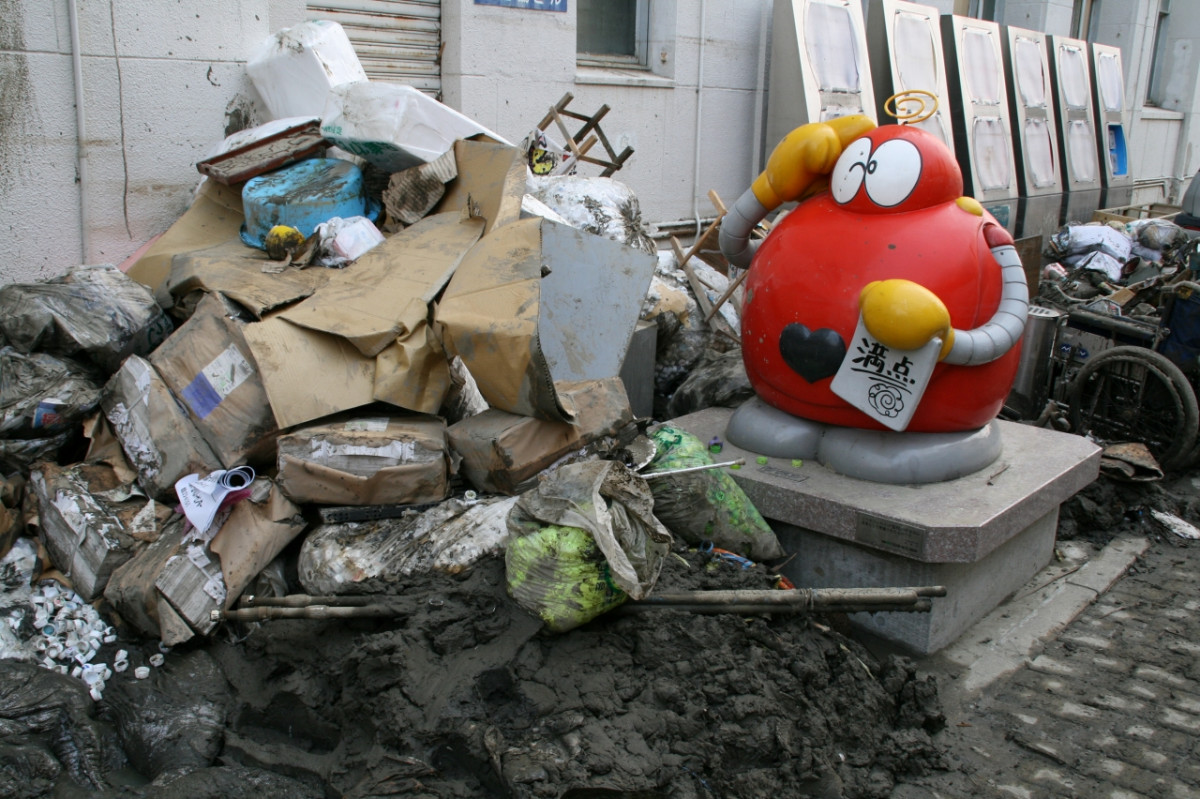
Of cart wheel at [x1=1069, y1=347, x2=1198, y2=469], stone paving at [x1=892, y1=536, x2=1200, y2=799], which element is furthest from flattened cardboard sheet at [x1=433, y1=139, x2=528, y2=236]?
cart wheel at [x1=1069, y1=347, x2=1198, y2=469]

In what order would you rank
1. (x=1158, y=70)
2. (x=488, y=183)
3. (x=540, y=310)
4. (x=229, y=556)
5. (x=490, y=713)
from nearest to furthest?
(x=490, y=713) → (x=229, y=556) → (x=540, y=310) → (x=488, y=183) → (x=1158, y=70)

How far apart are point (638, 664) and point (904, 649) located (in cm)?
138

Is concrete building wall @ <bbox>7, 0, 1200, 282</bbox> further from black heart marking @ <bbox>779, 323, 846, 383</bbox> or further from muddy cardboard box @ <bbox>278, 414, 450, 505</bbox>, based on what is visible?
black heart marking @ <bbox>779, 323, 846, 383</bbox>

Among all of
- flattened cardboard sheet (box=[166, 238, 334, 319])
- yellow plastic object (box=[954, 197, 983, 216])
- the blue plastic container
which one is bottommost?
flattened cardboard sheet (box=[166, 238, 334, 319])

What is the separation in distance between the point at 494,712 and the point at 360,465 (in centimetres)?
108

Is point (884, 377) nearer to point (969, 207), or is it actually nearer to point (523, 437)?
point (969, 207)

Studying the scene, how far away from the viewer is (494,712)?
2.66 metres

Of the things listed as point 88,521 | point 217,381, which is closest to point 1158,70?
point 217,381

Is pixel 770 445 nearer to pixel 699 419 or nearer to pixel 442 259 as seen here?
pixel 699 419

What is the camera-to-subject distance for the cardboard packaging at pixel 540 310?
329 centimetres

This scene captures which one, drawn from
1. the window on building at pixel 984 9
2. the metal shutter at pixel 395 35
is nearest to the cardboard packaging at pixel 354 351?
the metal shutter at pixel 395 35

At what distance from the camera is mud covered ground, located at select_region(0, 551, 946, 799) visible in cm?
253

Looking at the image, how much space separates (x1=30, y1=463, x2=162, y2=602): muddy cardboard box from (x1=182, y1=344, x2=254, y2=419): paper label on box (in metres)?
0.41

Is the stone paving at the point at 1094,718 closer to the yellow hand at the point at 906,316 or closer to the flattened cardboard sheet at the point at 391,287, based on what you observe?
the yellow hand at the point at 906,316
